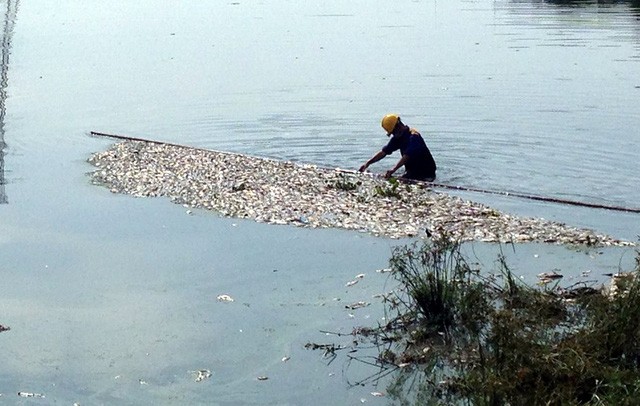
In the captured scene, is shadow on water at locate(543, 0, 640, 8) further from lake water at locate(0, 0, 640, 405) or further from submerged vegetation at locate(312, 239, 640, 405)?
submerged vegetation at locate(312, 239, 640, 405)

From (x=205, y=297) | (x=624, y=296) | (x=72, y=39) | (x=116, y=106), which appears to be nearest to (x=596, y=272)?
(x=624, y=296)

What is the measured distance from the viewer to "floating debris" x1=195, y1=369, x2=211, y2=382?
1100cm

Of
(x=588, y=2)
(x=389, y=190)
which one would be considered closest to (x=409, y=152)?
(x=389, y=190)

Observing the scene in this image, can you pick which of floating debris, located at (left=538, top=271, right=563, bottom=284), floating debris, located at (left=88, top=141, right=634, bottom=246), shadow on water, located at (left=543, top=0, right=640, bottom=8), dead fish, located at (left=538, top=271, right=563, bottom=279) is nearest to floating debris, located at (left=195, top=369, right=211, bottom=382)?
floating debris, located at (left=88, top=141, right=634, bottom=246)

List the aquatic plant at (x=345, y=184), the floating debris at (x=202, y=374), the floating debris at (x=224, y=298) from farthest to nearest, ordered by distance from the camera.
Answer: the aquatic plant at (x=345, y=184) < the floating debris at (x=224, y=298) < the floating debris at (x=202, y=374)

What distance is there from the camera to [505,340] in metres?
9.28

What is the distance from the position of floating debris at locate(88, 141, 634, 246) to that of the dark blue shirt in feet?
1.94

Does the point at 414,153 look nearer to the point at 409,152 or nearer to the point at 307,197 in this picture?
the point at 409,152

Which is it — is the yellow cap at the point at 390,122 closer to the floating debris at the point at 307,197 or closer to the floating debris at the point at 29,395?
the floating debris at the point at 307,197

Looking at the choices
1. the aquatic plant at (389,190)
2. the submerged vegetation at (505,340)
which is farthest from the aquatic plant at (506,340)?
the aquatic plant at (389,190)

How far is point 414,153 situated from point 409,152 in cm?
11

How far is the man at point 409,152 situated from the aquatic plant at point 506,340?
5802mm

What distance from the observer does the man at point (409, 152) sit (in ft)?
61.7

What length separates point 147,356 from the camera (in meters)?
11.6
